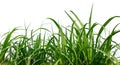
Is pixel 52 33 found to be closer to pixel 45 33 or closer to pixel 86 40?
pixel 45 33

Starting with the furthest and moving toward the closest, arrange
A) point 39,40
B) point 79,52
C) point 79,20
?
point 39,40
point 79,20
point 79,52

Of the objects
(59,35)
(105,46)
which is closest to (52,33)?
(59,35)

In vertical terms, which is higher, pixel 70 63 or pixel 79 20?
pixel 79 20

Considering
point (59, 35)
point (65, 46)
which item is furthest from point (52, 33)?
point (65, 46)

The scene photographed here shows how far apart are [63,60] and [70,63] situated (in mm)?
69

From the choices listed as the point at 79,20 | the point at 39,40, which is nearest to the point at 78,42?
the point at 79,20

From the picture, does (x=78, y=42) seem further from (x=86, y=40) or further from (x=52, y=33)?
(x=52, y=33)

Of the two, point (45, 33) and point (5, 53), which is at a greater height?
point (45, 33)

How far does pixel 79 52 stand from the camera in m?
2.48

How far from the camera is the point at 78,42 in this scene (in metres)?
2.53

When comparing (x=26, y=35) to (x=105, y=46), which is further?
(x=26, y=35)

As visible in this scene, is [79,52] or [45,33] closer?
[79,52]

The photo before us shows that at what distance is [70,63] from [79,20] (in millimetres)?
393

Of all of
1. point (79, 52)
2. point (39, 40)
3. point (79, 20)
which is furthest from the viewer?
point (39, 40)
